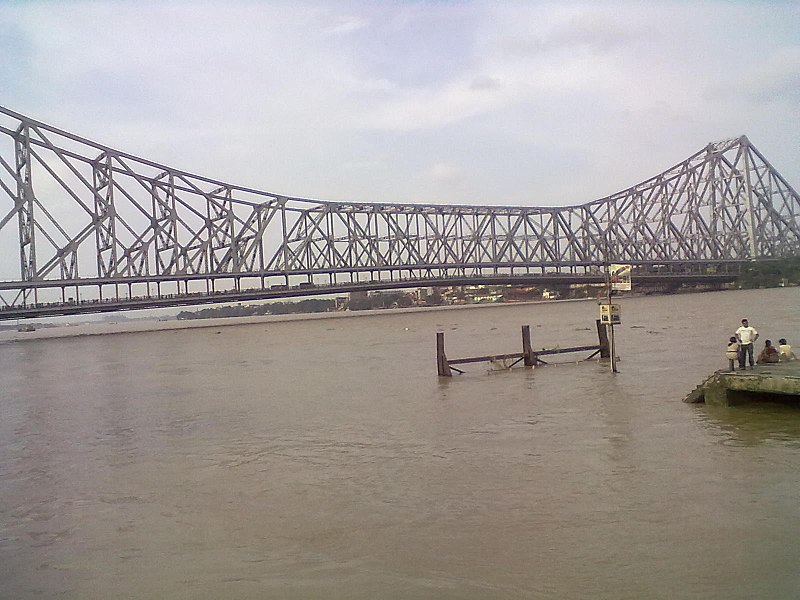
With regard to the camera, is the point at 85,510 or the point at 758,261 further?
the point at 758,261

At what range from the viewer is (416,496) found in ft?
26.4

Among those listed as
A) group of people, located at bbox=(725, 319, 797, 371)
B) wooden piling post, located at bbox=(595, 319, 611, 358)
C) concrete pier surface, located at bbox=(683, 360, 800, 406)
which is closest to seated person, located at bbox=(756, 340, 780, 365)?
group of people, located at bbox=(725, 319, 797, 371)

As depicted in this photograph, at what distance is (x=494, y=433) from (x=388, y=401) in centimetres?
462

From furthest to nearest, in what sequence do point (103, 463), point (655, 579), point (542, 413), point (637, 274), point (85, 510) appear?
1. point (637, 274)
2. point (542, 413)
3. point (103, 463)
4. point (85, 510)
5. point (655, 579)

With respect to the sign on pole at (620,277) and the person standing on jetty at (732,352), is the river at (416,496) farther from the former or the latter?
the sign on pole at (620,277)

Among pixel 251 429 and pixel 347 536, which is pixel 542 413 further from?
pixel 347 536

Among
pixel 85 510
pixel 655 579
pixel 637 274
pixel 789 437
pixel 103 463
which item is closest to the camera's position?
pixel 655 579

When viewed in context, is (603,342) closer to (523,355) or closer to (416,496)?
(523,355)

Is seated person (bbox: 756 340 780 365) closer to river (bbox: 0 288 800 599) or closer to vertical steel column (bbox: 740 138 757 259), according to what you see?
river (bbox: 0 288 800 599)

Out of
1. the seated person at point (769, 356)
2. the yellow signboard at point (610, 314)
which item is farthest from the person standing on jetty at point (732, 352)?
the yellow signboard at point (610, 314)

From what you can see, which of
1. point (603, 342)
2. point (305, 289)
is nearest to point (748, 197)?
point (305, 289)

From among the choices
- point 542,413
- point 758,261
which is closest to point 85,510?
point 542,413

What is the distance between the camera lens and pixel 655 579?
541 centimetres

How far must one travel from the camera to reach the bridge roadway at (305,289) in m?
60.7
